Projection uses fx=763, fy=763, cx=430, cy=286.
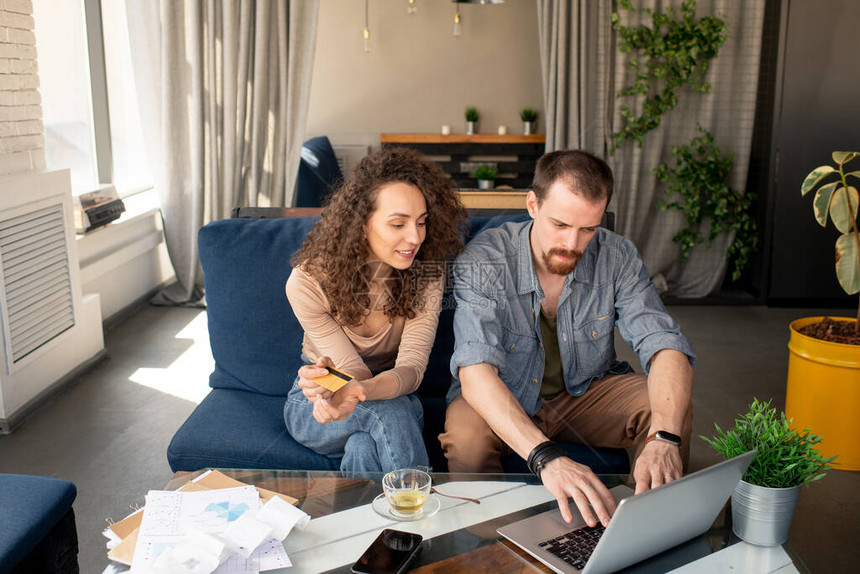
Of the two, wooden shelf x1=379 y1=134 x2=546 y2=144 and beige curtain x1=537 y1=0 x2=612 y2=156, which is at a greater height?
beige curtain x1=537 y1=0 x2=612 y2=156

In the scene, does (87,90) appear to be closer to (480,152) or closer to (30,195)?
(30,195)

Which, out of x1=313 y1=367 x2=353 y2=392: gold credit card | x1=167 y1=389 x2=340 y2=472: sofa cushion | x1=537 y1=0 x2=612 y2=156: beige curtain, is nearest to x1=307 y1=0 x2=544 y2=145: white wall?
x1=537 y1=0 x2=612 y2=156: beige curtain

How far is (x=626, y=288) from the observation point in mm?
1912

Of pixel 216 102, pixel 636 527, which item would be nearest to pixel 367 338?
pixel 636 527

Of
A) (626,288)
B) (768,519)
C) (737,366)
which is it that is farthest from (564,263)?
(737,366)

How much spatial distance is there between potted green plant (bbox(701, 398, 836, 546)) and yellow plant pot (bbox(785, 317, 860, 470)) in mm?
1253

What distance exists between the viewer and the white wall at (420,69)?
5289 millimetres

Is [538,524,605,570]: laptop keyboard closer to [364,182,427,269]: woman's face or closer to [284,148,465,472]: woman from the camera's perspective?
[284,148,465,472]: woman

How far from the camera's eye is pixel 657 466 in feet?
4.78

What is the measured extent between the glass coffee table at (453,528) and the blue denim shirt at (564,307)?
41cm

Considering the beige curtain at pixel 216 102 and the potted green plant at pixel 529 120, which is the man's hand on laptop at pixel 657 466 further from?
the potted green plant at pixel 529 120

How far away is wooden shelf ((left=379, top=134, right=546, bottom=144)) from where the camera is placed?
521cm

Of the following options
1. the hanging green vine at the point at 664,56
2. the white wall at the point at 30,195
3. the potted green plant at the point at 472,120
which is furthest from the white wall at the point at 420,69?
the white wall at the point at 30,195

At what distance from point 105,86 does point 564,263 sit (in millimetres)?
3388
